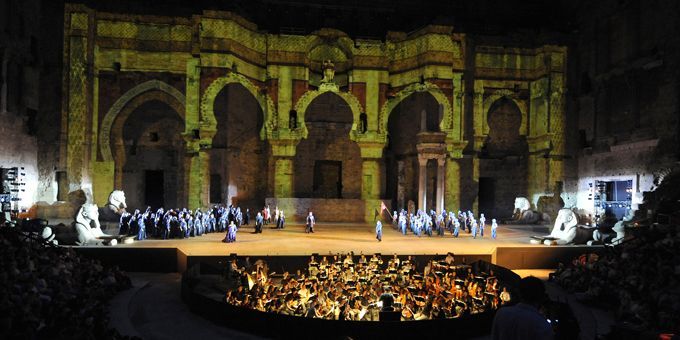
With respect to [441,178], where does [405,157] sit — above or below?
above

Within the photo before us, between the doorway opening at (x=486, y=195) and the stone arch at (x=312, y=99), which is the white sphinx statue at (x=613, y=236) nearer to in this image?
the doorway opening at (x=486, y=195)

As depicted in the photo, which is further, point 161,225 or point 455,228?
point 455,228

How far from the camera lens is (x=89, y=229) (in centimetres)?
1300

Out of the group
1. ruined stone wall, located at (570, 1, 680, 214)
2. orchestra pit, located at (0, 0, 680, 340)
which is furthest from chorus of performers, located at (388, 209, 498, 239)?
ruined stone wall, located at (570, 1, 680, 214)

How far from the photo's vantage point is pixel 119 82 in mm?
20734

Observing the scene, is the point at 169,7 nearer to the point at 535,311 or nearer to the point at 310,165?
the point at 310,165

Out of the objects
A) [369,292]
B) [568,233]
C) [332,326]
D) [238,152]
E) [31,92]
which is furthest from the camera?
[238,152]

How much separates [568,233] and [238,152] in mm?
14976

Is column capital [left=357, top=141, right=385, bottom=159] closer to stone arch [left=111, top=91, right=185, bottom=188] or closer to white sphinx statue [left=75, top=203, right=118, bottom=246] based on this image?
stone arch [left=111, top=91, right=185, bottom=188]

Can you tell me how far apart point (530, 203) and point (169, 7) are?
63.7 feet

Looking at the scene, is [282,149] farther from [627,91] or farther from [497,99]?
[627,91]

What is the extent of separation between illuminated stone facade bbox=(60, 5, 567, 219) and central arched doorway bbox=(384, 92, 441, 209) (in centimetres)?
→ 7

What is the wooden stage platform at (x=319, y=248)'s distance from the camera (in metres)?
11.8

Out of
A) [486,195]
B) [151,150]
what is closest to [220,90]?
[151,150]
